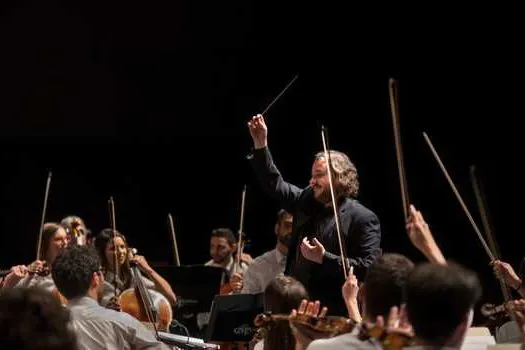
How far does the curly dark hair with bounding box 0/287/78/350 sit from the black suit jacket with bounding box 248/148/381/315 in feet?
7.29

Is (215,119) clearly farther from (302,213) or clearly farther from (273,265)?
(302,213)

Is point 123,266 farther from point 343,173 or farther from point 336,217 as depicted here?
point 336,217

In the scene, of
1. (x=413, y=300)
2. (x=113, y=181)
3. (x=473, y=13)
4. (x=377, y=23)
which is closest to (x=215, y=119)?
(x=113, y=181)

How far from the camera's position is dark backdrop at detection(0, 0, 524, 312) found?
Answer: 321 inches

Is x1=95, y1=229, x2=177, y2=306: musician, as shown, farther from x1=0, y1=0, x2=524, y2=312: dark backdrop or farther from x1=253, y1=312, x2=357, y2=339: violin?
x1=253, y1=312, x2=357, y2=339: violin

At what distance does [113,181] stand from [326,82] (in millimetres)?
2153

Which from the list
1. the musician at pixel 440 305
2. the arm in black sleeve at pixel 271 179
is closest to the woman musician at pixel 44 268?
the arm in black sleeve at pixel 271 179

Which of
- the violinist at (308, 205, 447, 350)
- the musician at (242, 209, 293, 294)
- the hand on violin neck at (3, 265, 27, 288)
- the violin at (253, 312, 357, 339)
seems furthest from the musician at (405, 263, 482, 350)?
the musician at (242, 209, 293, 294)

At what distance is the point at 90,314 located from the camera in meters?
3.67

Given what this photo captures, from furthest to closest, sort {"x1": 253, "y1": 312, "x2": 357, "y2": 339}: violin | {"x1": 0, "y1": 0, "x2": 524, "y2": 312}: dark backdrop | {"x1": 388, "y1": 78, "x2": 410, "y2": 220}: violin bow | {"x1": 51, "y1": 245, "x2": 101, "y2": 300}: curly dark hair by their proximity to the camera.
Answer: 1. {"x1": 0, "y1": 0, "x2": 524, "y2": 312}: dark backdrop
2. {"x1": 51, "y1": 245, "x2": 101, "y2": 300}: curly dark hair
3. {"x1": 388, "y1": 78, "x2": 410, "y2": 220}: violin bow
4. {"x1": 253, "y1": 312, "x2": 357, "y2": 339}: violin

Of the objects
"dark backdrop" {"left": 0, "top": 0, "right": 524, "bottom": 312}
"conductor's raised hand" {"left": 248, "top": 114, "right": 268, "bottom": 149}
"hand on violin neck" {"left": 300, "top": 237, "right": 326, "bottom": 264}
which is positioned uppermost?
"dark backdrop" {"left": 0, "top": 0, "right": 524, "bottom": 312}

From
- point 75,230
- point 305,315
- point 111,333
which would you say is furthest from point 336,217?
point 75,230

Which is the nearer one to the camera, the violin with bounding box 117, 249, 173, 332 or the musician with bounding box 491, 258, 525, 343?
the musician with bounding box 491, 258, 525, 343

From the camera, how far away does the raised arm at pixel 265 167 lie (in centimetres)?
451
